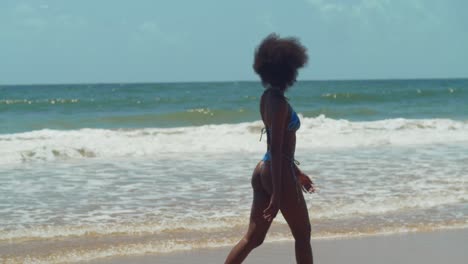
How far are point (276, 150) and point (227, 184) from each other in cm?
597

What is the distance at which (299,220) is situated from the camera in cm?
457

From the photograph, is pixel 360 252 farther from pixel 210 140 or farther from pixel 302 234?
pixel 210 140

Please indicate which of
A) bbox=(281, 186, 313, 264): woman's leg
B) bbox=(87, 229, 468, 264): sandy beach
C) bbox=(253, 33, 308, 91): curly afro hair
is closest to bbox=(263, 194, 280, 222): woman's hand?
bbox=(281, 186, 313, 264): woman's leg

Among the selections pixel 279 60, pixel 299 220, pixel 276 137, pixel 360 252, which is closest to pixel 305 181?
pixel 299 220

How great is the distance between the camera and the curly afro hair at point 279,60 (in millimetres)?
4453

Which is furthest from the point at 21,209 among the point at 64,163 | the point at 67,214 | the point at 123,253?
the point at 64,163

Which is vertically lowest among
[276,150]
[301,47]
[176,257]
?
[176,257]

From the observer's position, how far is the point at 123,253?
648cm

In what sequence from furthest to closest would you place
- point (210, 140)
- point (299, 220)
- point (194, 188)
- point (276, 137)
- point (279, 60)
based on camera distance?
point (210, 140)
point (194, 188)
point (299, 220)
point (279, 60)
point (276, 137)

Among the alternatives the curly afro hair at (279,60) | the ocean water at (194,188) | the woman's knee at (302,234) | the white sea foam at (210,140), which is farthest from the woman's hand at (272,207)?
the white sea foam at (210,140)

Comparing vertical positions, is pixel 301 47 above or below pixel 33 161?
above

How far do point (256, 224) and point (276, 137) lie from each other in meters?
0.64

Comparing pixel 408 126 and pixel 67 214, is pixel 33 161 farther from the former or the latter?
pixel 408 126

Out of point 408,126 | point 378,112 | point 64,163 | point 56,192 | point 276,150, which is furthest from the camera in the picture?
point 378,112
